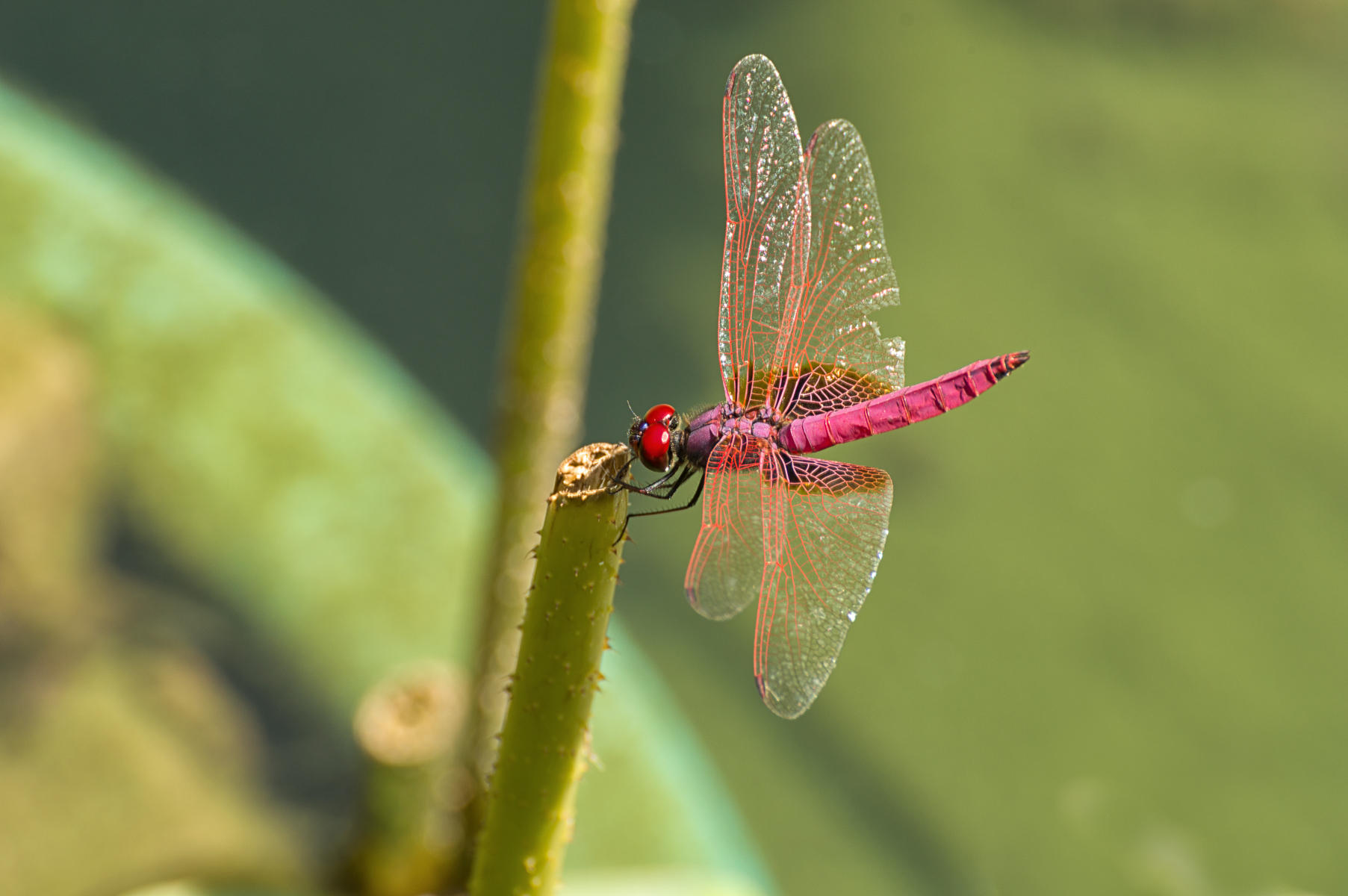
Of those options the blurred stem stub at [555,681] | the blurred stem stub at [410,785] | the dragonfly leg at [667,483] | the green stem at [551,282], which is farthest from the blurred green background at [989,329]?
the blurred stem stub at [555,681]

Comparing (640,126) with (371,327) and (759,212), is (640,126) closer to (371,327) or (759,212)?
(371,327)

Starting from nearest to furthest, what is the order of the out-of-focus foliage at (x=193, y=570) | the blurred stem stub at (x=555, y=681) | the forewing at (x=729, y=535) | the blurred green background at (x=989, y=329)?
1. the blurred stem stub at (x=555, y=681)
2. the forewing at (x=729, y=535)
3. the out-of-focus foliage at (x=193, y=570)
4. the blurred green background at (x=989, y=329)

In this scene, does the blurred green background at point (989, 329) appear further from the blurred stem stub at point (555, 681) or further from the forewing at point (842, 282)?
the blurred stem stub at point (555, 681)

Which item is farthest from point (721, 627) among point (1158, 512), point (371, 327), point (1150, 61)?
point (1150, 61)

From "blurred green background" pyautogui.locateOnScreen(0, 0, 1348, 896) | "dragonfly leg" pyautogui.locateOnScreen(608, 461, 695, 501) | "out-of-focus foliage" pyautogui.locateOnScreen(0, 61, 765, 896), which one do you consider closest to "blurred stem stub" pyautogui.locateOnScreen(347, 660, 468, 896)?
"out-of-focus foliage" pyautogui.locateOnScreen(0, 61, 765, 896)

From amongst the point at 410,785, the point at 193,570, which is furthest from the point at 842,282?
the point at 193,570

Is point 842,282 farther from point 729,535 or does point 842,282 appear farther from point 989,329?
point 989,329

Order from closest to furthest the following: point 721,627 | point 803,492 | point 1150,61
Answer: point 803,492, point 721,627, point 1150,61
